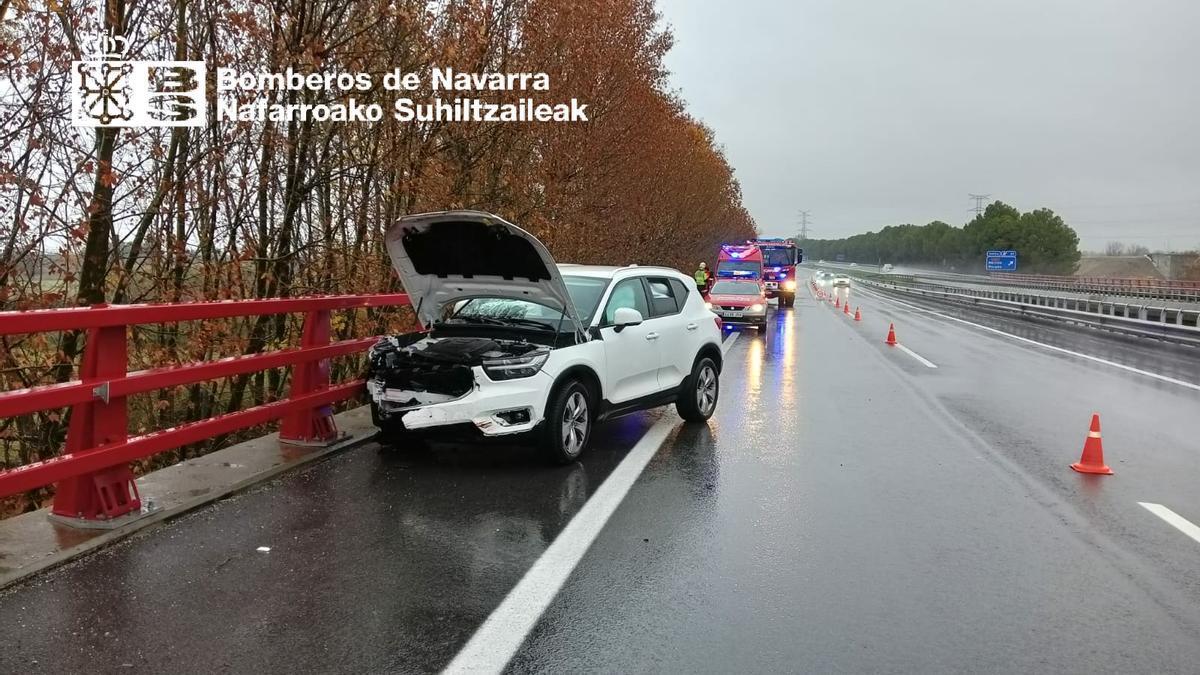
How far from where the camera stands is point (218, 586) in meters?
4.29

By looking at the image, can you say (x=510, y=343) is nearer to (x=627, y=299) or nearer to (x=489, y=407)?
(x=489, y=407)

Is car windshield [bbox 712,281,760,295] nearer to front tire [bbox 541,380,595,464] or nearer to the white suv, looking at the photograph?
the white suv

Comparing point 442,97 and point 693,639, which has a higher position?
point 442,97

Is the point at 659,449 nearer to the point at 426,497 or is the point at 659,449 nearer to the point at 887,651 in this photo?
the point at 426,497

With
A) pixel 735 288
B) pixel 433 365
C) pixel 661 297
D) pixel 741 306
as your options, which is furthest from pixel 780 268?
pixel 433 365

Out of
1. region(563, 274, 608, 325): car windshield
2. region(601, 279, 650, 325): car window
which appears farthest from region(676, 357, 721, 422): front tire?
region(563, 274, 608, 325): car windshield

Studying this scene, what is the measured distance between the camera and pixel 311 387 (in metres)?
7.25

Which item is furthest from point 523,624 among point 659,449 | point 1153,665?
point 659,449

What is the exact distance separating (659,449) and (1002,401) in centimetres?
624

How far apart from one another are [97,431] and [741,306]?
21.4 m

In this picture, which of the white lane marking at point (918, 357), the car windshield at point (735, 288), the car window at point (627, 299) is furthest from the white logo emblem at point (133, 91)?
the car windshield at point (735, 288)

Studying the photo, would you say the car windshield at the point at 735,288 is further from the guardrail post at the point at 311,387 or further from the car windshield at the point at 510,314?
the guardrail post at the point at 311,387

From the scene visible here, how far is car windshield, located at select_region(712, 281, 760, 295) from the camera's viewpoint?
26.3m

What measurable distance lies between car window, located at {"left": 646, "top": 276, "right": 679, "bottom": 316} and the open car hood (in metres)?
1.63
